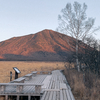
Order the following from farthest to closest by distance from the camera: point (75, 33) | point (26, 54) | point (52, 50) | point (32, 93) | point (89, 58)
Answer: point (52, 50) < point (26, 54) < point (75, 33) < point (89, 58) < point (32, 93)

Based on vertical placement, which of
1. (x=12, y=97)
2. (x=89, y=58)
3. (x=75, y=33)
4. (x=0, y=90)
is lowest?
(x=12, y=97)

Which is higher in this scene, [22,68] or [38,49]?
[38,49]

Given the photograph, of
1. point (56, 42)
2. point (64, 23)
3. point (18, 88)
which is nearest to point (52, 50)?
point (56, 42)

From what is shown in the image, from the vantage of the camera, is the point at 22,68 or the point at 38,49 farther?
the point at 38,49

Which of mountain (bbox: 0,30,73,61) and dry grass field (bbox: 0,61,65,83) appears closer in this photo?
dry grass field (bbox: 0,61,65,83)

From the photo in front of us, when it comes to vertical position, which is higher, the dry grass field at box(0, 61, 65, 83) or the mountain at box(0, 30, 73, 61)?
the mountain at box(0, 30, 73, 61)

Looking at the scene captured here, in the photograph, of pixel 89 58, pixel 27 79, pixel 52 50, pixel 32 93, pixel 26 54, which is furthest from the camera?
pixel 52 50

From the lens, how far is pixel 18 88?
5.93m

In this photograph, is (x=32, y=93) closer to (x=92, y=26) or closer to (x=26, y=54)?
(x=92, y=26)

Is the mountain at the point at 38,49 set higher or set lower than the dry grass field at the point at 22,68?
higher

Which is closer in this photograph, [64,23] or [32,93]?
[32,93]

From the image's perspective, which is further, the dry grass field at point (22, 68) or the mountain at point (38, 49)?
the mountain at point (38, 49)

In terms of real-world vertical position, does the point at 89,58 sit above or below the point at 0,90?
above

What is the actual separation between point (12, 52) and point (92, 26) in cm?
5229
